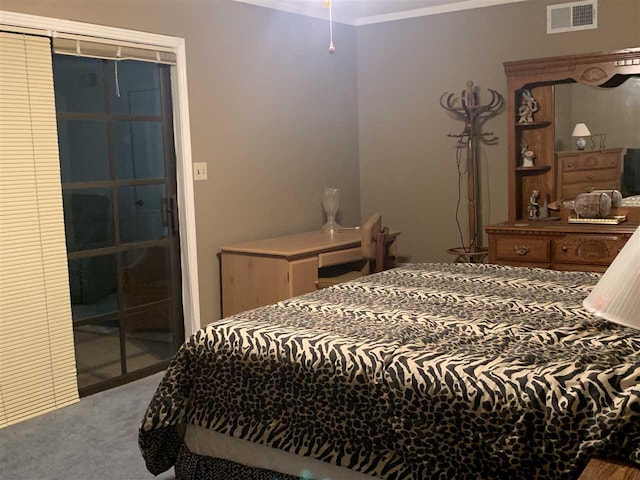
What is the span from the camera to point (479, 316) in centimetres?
223

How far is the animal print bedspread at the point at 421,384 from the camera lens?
5.30ft

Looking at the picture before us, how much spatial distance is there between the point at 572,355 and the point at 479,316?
0.47 m

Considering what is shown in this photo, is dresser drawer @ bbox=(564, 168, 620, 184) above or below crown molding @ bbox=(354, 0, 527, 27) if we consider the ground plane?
below

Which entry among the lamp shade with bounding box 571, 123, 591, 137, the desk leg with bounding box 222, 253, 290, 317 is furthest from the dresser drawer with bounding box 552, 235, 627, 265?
the desk leg with bounding box 222, 253, 290, 317

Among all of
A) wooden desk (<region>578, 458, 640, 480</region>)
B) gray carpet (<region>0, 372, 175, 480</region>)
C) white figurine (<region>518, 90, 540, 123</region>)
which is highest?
white figurine (<region>518, 90, 540, 123</region>)

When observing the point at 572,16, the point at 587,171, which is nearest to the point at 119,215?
the point at 587,171

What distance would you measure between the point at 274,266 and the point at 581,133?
2.16 metres

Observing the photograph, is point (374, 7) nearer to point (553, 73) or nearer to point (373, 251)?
point (553, 73)

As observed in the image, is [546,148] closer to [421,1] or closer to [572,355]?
[421,1]

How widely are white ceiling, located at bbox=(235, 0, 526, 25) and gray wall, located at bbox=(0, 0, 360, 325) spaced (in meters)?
0.06

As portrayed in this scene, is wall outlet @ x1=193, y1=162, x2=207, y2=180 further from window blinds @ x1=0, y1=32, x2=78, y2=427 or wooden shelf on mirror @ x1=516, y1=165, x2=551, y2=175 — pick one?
wooden shelf on mirror @ x1=516, y1=165, x2=551, y2=175

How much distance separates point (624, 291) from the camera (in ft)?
5.01

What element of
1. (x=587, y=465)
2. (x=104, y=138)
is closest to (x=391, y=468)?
(x=587, y=465)

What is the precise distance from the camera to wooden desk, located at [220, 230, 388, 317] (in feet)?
12.6
